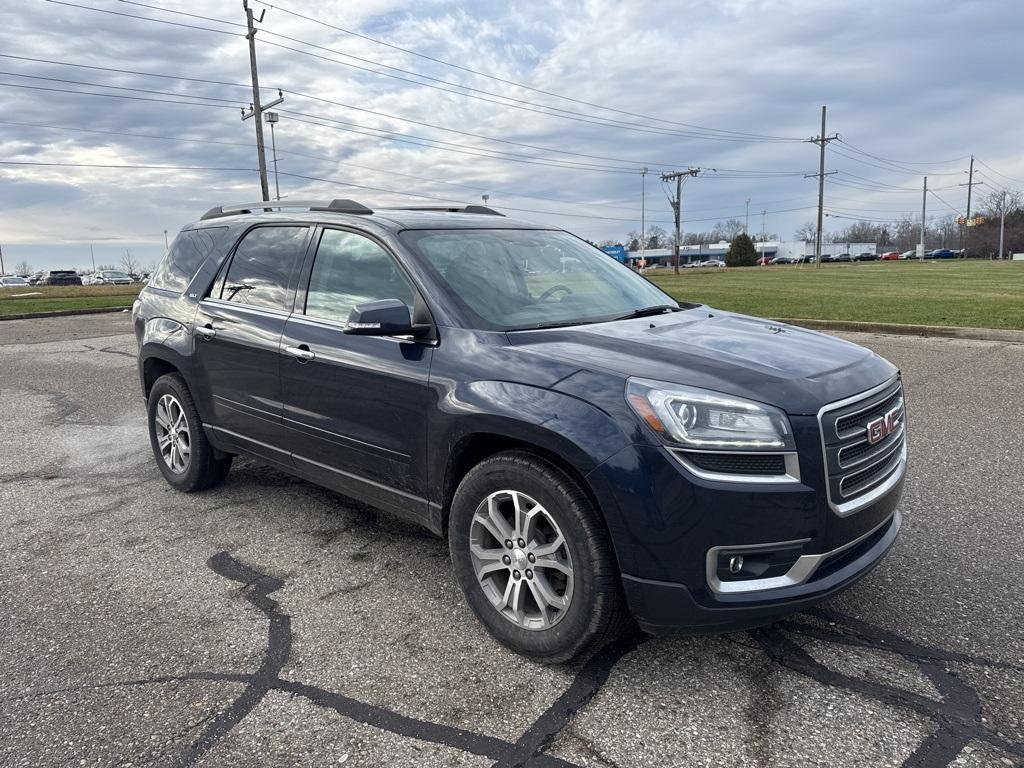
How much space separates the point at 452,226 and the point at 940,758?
300 centimetres

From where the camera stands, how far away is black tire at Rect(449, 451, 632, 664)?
2682 millimetres

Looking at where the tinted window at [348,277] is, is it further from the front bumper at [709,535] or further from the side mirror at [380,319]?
the front bumper at [709,535]

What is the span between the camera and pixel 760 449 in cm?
254

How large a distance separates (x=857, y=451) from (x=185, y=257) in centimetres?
435

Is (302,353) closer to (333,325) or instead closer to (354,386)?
(333,325)

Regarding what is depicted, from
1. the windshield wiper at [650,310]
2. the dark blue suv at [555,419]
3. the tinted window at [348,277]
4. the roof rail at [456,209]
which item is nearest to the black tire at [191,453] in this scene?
the dark blue suv at [555,419]

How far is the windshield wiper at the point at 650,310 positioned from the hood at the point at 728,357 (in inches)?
7.4

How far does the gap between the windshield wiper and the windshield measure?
0.10 feet

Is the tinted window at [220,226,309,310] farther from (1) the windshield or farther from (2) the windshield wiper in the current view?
(2) the windshield wiper

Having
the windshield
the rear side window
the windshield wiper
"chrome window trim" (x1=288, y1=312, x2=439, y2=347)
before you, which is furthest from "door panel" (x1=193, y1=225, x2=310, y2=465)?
the windshield wiper

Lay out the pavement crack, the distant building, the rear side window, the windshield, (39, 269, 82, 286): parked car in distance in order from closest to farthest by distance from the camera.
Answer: the pavement crack
the windshield
the rear side window
(39, 269, 82, 286): parked car in distance
the distant building

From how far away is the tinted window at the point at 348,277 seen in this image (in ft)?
11.9

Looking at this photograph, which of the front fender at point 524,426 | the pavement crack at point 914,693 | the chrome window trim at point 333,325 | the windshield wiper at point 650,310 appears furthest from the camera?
the windshield wiper at point 650,310

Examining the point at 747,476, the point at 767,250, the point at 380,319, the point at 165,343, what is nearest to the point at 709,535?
the point at 747,476
